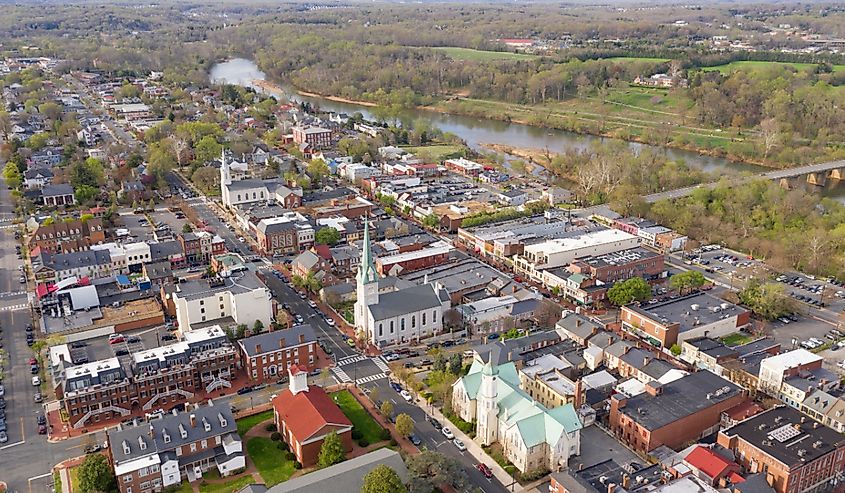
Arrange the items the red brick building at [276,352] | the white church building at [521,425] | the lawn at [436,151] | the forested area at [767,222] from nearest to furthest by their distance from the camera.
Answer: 1. the white church building at [521,425]
2. the red brick building at [276,352]
3. the forested area at [767,222]
4. the lawn at [436,151]

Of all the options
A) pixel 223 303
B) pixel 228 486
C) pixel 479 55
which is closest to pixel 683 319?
pixel 228 486

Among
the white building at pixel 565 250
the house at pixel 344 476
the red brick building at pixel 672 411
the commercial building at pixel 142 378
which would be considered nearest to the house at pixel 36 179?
the commercial building at pixel 142 378

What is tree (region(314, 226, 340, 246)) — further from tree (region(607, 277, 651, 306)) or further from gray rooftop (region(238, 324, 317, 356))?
tree (region(607, 277, 651, 306))

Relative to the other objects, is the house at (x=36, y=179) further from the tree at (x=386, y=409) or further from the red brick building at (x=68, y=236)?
the tree at (x=386, y=409)

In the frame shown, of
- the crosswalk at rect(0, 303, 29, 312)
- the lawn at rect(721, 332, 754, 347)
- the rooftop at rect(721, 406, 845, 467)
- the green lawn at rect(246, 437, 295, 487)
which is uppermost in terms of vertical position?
the rooftop at rect(721, 406, 845, 467)

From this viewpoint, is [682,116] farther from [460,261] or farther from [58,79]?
[58,79]

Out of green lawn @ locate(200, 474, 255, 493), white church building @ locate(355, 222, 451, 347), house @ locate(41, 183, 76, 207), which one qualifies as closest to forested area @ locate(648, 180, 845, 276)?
white church building @ locate(355, 222, 451, 347)

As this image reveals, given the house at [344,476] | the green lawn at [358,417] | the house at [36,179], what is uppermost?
the house at [36,179]

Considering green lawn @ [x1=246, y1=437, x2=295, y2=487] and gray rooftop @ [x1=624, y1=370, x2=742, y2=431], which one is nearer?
green lawn @ [x1=246, y1=437, x2=295, y2=487]
